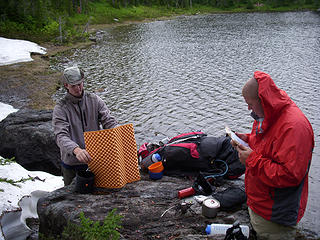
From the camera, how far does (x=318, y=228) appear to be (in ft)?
20.2

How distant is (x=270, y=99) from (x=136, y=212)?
2.73m

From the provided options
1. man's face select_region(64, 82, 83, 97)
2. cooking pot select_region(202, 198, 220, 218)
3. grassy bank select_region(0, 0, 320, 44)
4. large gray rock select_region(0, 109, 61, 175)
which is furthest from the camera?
grassy bank select_region(0, 0, 320, 44)

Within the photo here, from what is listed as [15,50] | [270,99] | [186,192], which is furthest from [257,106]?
[15,50]

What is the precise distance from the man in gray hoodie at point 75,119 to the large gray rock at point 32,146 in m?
2.98

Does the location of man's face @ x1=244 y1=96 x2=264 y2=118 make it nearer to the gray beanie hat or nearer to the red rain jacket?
the red rain jacket

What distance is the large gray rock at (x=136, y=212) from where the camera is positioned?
14.2 ft

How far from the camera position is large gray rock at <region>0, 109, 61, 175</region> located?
808 cm

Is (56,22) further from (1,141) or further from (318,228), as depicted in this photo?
(318,228)

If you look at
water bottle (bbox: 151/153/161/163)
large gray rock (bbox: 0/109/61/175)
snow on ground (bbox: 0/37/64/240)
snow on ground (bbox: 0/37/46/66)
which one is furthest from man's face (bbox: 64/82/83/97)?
snow on ground (bbox: 0/37/46/66)

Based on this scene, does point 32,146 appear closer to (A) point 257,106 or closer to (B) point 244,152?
(B) point 244,152

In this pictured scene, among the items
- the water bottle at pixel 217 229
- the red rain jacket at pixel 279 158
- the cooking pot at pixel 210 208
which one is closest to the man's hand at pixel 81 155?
the cooking pot at pixel 210 208

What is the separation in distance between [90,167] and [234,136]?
2475 mm

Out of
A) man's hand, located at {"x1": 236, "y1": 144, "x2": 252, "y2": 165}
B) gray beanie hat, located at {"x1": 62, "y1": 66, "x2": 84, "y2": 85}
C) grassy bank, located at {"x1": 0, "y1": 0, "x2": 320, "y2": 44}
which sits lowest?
man's hand, located at {"x1": 236, "y1": 144, "x2": 252, "y2": 165}

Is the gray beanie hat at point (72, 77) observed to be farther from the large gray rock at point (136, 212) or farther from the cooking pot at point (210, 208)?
the cooking pot at point (210, 208)
